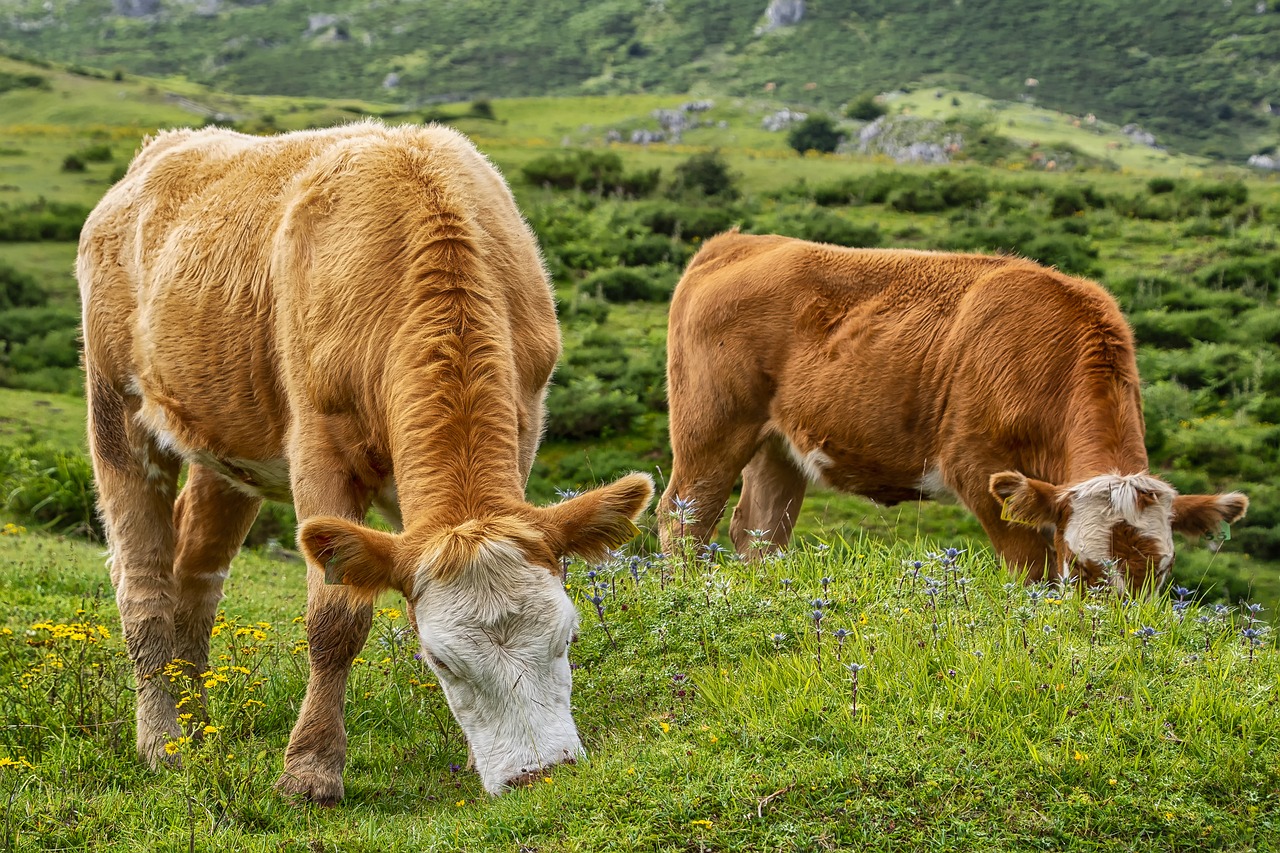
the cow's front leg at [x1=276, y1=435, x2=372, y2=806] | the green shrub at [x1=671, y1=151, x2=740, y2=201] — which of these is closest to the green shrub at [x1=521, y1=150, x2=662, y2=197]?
the green shrub at [x1=671, y1=151, x2=740, y2=201]

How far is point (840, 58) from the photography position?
155000mm

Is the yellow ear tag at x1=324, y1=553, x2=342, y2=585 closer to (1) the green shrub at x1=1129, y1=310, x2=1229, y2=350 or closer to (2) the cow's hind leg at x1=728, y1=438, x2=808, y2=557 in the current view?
(2) the cow's hind leg at x1=728, y1=438, x2=808, y2=557

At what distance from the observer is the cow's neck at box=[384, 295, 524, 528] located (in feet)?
15.9

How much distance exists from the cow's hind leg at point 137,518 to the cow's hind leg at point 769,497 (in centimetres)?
464

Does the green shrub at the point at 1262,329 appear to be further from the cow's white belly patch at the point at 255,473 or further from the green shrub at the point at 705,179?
the cow's white belly patch at the point at 255,473

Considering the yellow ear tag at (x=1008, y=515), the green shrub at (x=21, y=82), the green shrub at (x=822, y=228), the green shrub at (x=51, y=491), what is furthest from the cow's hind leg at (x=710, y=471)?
the green shrub at (x=21, y=82)

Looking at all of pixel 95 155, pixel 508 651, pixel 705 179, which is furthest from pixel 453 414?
pixel 95 155

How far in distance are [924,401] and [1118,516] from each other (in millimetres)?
1840

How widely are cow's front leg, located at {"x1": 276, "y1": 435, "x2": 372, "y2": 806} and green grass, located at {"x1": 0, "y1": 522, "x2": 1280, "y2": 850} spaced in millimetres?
157

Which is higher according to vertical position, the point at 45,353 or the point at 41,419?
the point at 41,419

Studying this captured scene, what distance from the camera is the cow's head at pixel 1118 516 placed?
7.55 metres

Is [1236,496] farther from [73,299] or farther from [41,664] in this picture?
[73,299]

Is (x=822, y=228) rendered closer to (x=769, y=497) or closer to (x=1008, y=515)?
(x=769, y=497)

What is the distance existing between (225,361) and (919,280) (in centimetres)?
539
